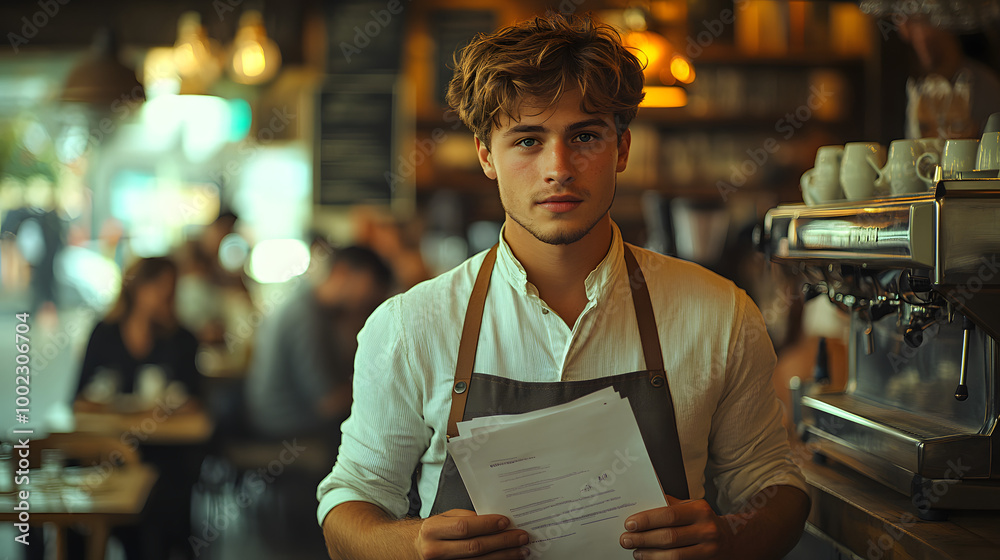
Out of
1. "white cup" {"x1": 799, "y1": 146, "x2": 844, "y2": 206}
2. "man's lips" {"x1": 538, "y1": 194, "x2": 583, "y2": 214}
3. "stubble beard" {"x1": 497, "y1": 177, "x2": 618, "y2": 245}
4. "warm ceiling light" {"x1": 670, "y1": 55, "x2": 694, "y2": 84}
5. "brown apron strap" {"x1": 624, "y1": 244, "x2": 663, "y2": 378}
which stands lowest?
"brown apron strap" {"x1": 624, "y1": 244, "x2": 663, "y2": 378}

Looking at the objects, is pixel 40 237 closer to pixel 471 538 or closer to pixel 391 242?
pixel 391 242

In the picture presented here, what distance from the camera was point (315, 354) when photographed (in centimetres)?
329

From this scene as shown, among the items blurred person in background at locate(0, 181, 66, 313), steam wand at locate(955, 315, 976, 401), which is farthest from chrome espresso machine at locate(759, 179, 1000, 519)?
blurred person in background at locate(0, 181, 66, 313)

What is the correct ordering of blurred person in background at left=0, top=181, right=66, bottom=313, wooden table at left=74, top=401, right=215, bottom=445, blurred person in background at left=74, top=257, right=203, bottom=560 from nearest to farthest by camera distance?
wooden table at left=74, top=401, right=215, bottom=445
blurred person in background at left=74, top=257, right=203, bottom=560
blurred person in background at left=0, top=181, right=66, bottom=313

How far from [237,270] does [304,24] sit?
61.8 inches

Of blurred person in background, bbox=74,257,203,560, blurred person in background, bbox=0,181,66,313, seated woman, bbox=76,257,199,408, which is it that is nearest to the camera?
blurred person in background, bbox=74,257,203,560

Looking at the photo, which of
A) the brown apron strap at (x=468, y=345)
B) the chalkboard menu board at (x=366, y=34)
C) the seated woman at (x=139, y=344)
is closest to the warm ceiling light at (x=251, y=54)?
the chalkboard menu board at (x=366, y=34)

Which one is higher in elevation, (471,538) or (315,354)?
(471,538)

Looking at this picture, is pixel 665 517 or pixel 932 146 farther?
pixel 932 146

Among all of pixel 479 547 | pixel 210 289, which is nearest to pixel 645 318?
pixel 479 547

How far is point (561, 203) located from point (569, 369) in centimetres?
27

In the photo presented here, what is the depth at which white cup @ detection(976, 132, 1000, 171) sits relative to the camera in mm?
1167

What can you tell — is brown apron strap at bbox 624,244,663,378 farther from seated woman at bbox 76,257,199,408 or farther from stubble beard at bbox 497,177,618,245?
seated woman at bbox 76,257,199,408

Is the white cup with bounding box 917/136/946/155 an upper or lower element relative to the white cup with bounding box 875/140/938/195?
upper
